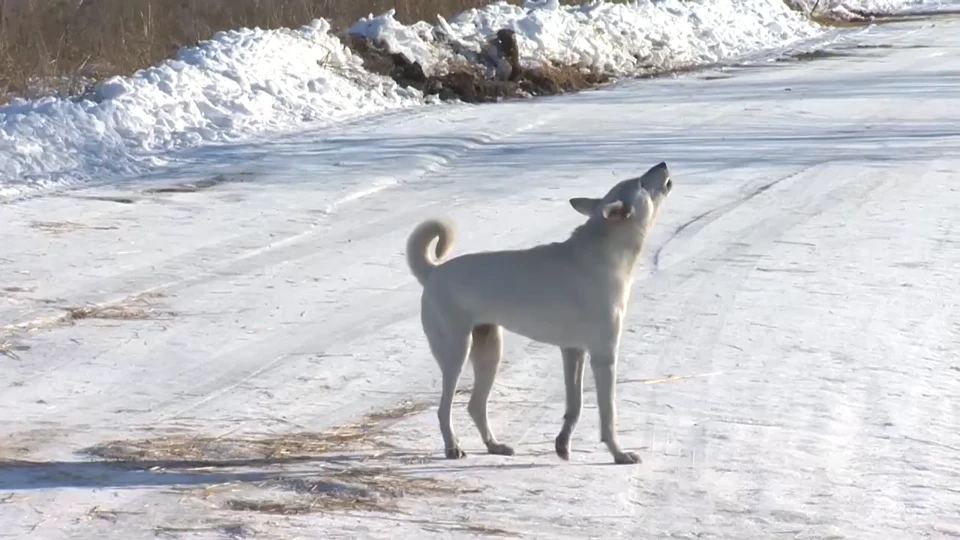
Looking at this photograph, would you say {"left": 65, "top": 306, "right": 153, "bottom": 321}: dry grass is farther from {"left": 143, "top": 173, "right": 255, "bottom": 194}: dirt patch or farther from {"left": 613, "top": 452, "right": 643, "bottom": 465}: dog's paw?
{"left": 143, "top": 173, "right": 255, "bottom": 194}: dirt patch

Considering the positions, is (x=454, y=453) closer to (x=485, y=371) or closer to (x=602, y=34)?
(x=485, y=371)

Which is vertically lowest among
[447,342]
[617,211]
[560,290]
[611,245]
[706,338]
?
[706,338]

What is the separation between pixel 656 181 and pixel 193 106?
30.7ft

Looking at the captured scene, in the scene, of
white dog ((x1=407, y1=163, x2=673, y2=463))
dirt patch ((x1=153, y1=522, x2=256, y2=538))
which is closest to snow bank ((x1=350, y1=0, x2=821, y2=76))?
white dog ((x1=407, y1=163, x2=673, y2=463))

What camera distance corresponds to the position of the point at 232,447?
6035 millimetres

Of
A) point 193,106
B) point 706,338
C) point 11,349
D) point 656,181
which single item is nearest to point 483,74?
point 193,106

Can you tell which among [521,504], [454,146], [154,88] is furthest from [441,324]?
[154,88]

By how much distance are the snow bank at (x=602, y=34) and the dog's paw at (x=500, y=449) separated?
40.0 ft

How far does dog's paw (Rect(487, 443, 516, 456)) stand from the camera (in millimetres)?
6023

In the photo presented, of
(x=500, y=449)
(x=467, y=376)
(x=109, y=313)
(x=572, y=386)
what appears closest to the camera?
(x=572, y=386)

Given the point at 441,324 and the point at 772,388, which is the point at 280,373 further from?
the point at 772,388

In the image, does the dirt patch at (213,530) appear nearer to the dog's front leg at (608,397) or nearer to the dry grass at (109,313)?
the dog's front leg at (608,397)

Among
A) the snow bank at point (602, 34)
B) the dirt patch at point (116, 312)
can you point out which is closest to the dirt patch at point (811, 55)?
the snow bank at point (602, 34)

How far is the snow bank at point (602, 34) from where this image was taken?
61.4 ft
